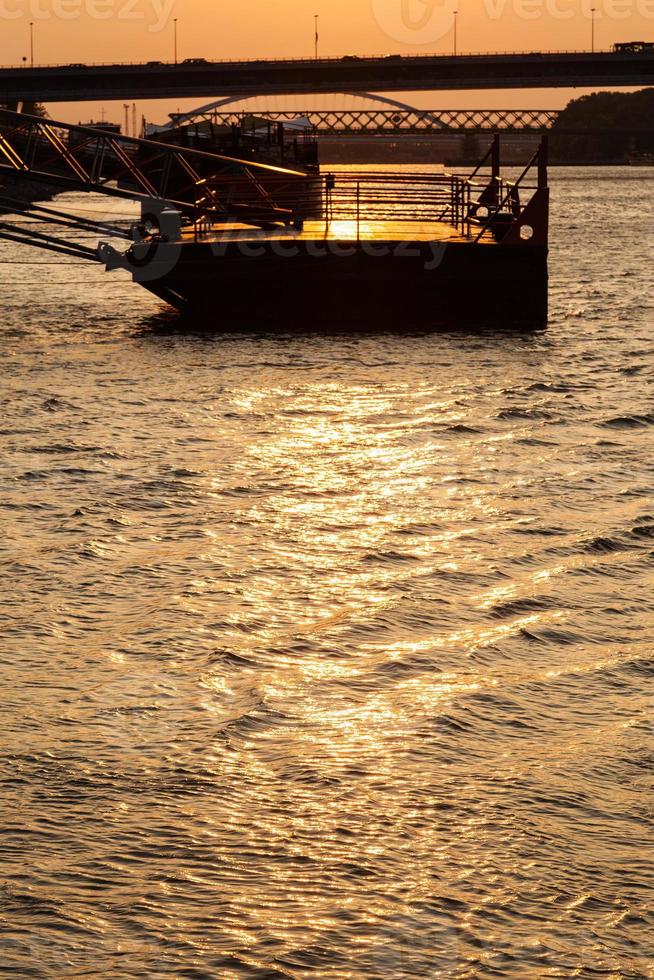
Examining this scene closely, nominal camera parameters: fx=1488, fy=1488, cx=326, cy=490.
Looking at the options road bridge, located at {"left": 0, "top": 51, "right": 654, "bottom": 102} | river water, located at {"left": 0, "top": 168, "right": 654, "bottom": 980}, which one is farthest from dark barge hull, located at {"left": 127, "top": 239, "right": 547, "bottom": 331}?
road bridge, located at {"left": 0, "top": 51, "right": 654, "bottom": 102}

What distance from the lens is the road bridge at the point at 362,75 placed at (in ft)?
465

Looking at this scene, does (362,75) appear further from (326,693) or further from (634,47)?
(326,693)

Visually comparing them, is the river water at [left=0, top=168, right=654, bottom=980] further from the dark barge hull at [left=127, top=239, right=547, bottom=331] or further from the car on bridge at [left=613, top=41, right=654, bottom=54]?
the car on bridge at [left=613, top=41, right=654, bottom=54]

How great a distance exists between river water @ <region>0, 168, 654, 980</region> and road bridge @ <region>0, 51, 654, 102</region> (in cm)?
12868

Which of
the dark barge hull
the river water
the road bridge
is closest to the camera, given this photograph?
the river water

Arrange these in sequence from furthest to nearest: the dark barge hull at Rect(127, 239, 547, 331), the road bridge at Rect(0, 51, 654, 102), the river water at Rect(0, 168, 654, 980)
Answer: the road bridge at Rect(0, 51, 654, 102) → the dark barge hull at Rect(127, 239, 547, 331) → the river water at Rect(0, 168, 654, 980)

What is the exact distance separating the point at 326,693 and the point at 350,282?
19804mm

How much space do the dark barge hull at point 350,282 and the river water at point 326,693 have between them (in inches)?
328

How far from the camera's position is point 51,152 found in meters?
62.8

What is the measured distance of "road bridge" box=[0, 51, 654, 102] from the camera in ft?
465

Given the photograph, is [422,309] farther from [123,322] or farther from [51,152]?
[51,152]

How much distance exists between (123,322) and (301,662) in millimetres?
22459

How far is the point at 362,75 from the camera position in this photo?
14525 cm

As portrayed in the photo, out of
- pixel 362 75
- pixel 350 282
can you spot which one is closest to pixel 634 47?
pixel 362 75
